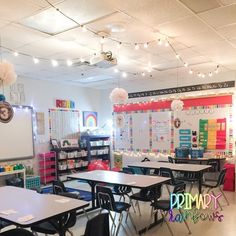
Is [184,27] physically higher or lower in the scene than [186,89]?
higher

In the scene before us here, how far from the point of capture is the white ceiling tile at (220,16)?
3.26 meters

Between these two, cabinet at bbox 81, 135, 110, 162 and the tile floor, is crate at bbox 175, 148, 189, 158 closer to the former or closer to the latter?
the tile floor

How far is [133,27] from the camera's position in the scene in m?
3.71

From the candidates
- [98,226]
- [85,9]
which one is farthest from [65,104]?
[98,226]

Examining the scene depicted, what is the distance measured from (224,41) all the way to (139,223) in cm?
341

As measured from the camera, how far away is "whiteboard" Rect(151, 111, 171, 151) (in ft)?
25.6

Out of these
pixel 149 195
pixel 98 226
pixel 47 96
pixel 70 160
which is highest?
pixel 47 96

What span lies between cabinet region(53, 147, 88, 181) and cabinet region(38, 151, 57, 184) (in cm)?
15

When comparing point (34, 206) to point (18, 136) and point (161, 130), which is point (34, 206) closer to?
point (18, 136)

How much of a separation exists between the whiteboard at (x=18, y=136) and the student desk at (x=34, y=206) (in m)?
3.32

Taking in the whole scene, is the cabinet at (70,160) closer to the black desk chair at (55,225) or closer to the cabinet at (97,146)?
the cabinet at (97,146)

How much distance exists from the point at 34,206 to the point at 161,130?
5.64 meters

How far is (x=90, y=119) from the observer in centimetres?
909

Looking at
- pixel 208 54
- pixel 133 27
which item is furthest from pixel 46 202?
pixel 208 54
